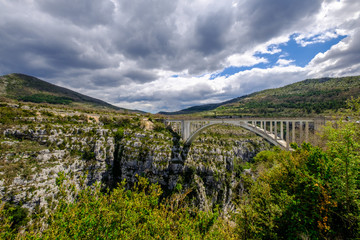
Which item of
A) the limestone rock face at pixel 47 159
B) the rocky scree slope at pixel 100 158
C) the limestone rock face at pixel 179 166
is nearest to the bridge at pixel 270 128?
the limestone rock face at pixel 179 166

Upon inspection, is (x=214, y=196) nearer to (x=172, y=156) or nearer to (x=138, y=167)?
→ (x=172, y=156)

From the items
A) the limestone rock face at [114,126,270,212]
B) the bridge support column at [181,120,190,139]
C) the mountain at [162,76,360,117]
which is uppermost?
the mountain at [162,76,360,117]

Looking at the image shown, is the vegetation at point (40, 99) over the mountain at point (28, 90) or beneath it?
beneath

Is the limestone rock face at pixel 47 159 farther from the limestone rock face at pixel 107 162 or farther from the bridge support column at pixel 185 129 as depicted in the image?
the bridge support column at pixel 185 129

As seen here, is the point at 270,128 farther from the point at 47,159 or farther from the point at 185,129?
the point at 47,159

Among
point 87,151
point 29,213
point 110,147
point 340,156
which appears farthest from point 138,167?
point 340,156

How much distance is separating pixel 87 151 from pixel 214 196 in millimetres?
35608

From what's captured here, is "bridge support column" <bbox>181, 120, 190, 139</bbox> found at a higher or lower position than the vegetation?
lower

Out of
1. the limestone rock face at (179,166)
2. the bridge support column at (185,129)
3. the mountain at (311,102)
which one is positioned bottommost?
the limestone rock face at (179,166)

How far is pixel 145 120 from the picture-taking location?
166 ft

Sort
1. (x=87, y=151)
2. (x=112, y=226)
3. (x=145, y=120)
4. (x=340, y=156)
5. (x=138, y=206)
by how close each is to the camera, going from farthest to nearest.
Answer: (x=145, y=120) → (x=87, y=151) → (x=340, y=156) → (x=138, y=206) → (x=112, y=226)

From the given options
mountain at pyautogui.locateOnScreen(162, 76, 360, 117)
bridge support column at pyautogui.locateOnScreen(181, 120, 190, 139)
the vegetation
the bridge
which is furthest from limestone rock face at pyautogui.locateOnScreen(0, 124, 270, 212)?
the vegetation

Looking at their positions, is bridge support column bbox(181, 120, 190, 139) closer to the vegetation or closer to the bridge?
the bridge

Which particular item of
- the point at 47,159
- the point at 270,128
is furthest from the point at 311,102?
the point at 47,159
